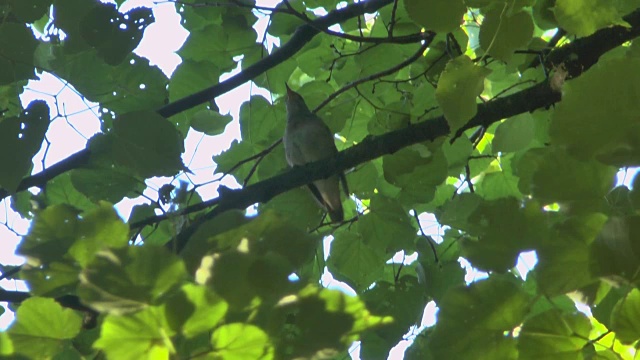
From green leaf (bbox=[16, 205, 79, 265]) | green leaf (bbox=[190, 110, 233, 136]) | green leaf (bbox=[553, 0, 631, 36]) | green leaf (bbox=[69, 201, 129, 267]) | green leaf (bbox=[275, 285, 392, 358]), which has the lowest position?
green leaf (bbox=[275, 285, 392, 358])

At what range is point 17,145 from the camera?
178 cm

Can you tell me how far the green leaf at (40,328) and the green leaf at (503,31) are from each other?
0.89 metres

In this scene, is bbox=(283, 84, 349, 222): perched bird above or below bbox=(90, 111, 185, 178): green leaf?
above

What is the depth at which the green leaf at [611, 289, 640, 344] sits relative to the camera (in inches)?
43.8

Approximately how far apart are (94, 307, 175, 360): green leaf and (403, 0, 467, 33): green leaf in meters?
0.74

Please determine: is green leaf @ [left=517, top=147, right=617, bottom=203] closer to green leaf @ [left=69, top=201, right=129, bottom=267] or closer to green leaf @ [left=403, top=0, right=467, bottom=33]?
green leaf @ [left=403, top=0, right=467, bottom=33]

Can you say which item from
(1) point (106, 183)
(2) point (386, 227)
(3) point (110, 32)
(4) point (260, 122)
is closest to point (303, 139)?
(4) point (260, 122)

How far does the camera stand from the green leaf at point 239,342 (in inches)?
37.2

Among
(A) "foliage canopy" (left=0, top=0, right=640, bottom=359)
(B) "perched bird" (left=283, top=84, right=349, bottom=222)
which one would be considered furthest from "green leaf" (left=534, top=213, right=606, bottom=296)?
(B) "perched bird" (left=283, top=84, right=349, bottom=222)

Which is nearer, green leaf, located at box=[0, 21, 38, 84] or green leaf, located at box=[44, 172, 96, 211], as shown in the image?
green leaf, located at box=[0, 21, 38, 84]

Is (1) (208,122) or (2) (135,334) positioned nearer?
(2) (135,334)

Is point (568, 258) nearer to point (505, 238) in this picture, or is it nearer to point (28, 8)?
point (505, 238)

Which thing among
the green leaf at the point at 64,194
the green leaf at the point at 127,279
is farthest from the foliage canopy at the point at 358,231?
the green leaf at the point at 64,194

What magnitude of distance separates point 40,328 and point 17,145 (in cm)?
83
